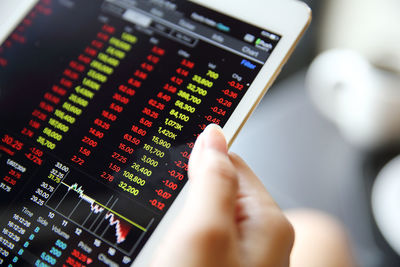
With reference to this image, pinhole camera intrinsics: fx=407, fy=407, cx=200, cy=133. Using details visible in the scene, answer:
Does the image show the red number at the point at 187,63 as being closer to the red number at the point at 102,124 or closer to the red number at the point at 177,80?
the red number at the point at 177,80

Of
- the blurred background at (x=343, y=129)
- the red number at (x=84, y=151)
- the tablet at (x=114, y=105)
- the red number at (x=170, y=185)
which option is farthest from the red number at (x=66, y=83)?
the blurred background at (x=343, y=129)

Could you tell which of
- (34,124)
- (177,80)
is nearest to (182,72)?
(177,80)

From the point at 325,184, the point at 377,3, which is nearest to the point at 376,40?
the point at 377,3

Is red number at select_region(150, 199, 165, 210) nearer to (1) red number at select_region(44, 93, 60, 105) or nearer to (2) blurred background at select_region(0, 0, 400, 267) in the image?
(1) red number at select_region(44, 93, 60, 105)

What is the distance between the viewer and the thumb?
0.43 meters

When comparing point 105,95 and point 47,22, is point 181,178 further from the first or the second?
point 47,22

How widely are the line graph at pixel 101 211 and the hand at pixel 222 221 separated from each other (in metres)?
0.04

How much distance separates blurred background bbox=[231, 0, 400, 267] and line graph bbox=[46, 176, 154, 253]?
0.57 m

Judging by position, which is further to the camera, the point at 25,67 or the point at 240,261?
the point at 25,67

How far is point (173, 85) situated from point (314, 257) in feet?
1.64

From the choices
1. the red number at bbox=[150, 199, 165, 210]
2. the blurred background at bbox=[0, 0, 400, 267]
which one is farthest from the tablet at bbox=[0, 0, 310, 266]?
the blurred background at bbox=[0, 0, 400, 267]

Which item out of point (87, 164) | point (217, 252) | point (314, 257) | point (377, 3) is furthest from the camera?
point (377, 3)

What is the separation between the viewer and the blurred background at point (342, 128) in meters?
1.03

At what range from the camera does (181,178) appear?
0.50 metres
